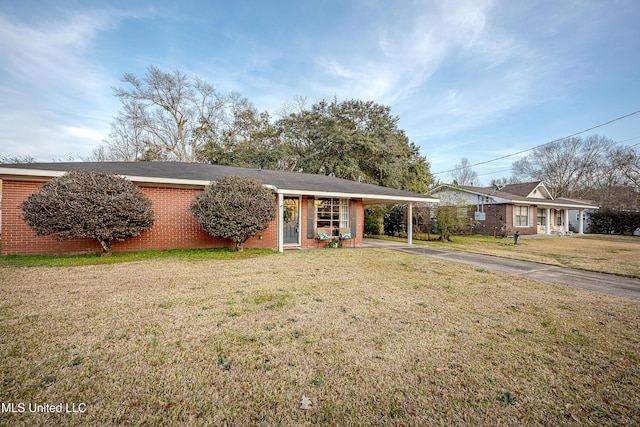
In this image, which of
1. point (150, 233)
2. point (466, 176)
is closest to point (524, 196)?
point (466, 176)

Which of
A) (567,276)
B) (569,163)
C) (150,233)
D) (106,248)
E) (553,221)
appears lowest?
(567,276)

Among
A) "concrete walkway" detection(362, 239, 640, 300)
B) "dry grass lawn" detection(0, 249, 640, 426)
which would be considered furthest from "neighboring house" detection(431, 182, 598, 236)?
"dry grass lawn" detection(0, 249, 640, 426)

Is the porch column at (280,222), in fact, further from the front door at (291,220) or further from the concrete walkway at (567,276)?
the concrete walkway at (567,276)

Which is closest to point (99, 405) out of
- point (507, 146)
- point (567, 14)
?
point (567, 14)

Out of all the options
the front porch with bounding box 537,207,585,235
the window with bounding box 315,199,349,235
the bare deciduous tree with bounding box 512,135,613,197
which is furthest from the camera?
the bare deciduous tree with bounding box 512,135,613,197

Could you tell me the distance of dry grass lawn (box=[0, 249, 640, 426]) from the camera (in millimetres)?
1974

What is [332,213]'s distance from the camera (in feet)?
39.8

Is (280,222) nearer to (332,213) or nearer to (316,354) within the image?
(332,213)

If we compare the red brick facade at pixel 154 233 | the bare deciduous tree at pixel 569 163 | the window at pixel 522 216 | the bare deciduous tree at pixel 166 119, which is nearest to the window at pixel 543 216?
the window at pixel 522 216

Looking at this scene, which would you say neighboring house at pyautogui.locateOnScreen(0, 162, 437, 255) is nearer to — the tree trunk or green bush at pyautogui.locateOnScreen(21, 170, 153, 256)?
the tree trunk

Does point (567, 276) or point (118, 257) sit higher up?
point (118, 257)

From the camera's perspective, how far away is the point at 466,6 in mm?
10555

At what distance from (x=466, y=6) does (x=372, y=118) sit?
513 inches

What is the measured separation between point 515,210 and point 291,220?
19.2m
